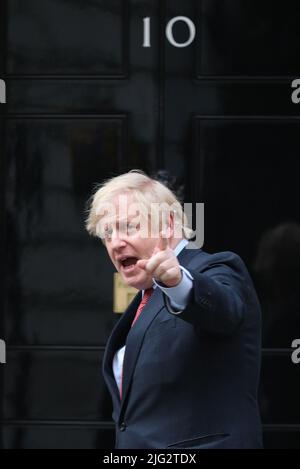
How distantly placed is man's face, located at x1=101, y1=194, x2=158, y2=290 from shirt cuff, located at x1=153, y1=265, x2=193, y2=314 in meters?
0.20

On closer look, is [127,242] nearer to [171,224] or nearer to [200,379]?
[171,224]

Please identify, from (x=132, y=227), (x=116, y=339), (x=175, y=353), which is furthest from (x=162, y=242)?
(x=116, y=339)

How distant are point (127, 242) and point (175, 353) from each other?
0.32 meters

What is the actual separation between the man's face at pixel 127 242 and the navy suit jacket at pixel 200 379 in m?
0.13

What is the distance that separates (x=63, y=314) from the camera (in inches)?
190

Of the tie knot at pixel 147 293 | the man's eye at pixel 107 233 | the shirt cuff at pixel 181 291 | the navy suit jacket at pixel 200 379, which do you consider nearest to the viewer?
the shirt cuff at pixel 181 291

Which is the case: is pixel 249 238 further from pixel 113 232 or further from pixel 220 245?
pixel 113 232

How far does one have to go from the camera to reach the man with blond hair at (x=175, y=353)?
262 cm

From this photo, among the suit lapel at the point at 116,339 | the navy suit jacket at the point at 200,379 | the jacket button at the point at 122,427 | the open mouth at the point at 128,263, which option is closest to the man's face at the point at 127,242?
the open mouth at the point at 128,263

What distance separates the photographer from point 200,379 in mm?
2625

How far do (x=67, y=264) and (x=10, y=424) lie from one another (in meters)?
0.82

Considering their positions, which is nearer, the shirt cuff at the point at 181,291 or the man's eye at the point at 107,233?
the shirt cuff at the point at 181,291

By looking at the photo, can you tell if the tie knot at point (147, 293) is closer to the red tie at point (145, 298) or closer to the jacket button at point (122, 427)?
the red tie at point (145, 298)

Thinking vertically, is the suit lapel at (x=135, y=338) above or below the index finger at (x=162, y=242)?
below
